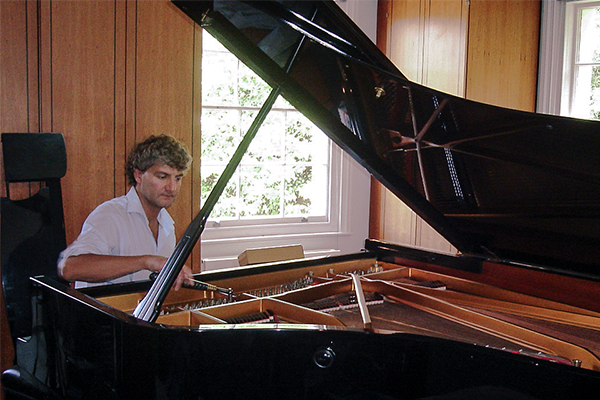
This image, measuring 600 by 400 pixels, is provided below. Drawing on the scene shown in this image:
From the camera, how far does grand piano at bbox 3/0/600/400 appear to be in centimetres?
126

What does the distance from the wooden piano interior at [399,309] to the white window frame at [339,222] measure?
152cm

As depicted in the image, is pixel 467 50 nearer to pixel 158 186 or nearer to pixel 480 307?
pixel 480 307

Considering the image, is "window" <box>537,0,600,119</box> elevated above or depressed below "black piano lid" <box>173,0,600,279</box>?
above

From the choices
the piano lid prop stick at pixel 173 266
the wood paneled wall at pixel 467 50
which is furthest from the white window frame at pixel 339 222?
the piano lid prop stick at pixel 173 266

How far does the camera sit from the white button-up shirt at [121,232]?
6.99 ft

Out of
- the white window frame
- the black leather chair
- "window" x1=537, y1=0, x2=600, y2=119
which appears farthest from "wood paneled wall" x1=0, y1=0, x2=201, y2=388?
"window" x1=537, y1=0, x2=600, y2=119

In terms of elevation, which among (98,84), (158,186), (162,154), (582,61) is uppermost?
(582,61)

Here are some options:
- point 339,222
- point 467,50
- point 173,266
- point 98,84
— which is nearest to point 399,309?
point 173,266

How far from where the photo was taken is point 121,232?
2.27 m

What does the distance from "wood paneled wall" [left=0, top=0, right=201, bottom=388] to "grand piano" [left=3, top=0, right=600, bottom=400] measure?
1.19 metres

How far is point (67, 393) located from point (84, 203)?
1.43 m

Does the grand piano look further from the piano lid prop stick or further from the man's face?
the man's face

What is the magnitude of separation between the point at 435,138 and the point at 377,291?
677 millimetres

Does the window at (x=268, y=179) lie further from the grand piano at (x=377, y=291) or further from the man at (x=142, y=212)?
the grand piano at (x=377, y=291)
